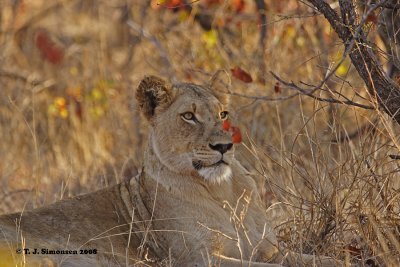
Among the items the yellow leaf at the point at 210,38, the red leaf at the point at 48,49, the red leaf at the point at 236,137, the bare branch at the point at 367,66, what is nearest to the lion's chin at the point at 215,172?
the red leaf at the point at 236,137

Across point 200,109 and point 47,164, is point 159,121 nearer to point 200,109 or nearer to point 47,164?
point 200,109

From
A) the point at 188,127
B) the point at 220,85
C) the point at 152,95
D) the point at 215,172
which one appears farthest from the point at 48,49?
the point at 215,172

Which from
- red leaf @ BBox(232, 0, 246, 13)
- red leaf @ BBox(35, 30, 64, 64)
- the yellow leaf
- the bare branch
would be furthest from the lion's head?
red leaf @ BBox(35, 30, 64, 64)

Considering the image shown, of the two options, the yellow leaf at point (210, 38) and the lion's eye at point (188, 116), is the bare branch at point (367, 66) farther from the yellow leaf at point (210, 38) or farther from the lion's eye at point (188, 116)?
the yellow leaf at point (210, 38)

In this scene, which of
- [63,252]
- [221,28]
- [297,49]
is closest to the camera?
[63,252]

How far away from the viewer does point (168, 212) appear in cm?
549

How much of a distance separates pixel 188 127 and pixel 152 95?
0.36m

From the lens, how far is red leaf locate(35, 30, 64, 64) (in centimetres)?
1256

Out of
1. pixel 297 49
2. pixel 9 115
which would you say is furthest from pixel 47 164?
pixel 297 49

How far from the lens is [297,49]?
384 inches

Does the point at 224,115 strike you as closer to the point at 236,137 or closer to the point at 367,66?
the point at 236,137

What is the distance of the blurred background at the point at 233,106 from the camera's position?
525 centimetres

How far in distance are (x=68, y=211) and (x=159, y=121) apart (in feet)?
2.48

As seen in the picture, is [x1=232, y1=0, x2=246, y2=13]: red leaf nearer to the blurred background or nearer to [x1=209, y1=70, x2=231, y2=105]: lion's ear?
the blurred background
